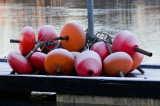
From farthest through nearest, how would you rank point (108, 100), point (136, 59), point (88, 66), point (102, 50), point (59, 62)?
point (102, 50) → point (136, 59) → point (59, 62) → point (88, 66) → point (108, 100)

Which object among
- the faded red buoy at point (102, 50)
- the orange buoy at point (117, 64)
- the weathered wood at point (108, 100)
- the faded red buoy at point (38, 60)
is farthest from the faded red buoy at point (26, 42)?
the orange buoy at point (117, 64)

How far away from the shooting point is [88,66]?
6.53m

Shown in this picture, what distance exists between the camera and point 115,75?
6.77 m

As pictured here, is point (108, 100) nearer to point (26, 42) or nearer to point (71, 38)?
point (71, 38)

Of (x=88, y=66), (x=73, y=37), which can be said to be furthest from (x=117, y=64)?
(x=73, y=37)

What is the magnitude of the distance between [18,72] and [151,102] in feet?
7.95

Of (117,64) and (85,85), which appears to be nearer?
(85,85)

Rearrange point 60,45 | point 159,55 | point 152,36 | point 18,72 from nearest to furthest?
point 18,72
point 60,45
point 159,55
point 152,36

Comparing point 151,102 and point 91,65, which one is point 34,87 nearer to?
point 91,65

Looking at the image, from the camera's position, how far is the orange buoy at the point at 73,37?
746cm

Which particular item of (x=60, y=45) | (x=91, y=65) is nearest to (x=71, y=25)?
(x=60, y=45)

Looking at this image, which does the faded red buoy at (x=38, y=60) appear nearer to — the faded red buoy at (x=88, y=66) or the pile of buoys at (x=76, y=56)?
the pile of buoys at (x=76, y=56)

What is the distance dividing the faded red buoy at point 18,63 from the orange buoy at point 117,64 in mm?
1395

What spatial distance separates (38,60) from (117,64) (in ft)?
4.79
